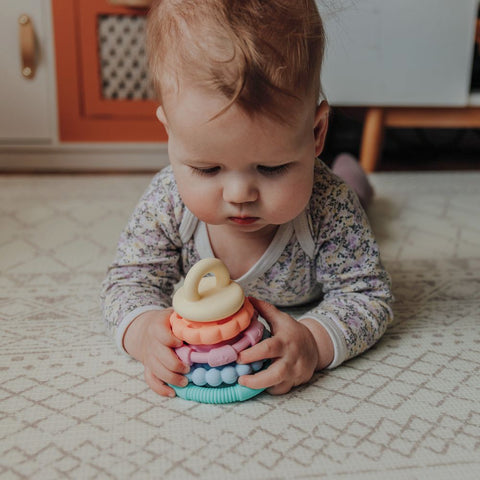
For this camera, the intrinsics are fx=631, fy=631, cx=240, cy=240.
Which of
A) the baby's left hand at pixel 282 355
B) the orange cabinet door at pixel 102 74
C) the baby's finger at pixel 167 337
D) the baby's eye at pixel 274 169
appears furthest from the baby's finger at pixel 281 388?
the orange cabinet door at pixel 102 74

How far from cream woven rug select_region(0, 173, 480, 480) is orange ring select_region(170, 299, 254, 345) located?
0.07 meters

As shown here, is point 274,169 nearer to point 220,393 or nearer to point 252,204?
point 252,204

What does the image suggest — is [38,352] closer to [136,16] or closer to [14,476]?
[14,476]

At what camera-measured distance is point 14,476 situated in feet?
1.67

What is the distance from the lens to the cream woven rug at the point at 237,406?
524 millimetres

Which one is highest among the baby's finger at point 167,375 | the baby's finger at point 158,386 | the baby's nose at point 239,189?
the baby's nose at point 239,189

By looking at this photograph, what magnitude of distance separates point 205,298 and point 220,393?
0.09 meters

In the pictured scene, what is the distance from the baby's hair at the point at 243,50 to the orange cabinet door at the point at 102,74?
1113mm

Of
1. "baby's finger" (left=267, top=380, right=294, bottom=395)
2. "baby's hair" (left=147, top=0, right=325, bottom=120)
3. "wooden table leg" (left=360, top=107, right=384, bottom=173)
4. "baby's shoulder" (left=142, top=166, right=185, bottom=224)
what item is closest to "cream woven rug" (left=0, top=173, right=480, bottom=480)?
"baby's finger" (left=267, top=380, right=294, bottom=395)

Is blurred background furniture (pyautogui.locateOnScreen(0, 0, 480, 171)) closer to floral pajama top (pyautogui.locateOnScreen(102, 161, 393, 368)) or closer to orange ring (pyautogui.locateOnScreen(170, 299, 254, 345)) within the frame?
floral pajama top (pyautogui.locateOnScreen(102, 161, 393, 368))

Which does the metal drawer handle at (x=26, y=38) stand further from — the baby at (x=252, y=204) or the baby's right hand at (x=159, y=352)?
the baby's right hand at (x=159, y=352)

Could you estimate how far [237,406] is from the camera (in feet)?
2.00

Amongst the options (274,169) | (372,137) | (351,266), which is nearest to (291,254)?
(351,266)

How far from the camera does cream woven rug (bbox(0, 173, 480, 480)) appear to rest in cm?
52
